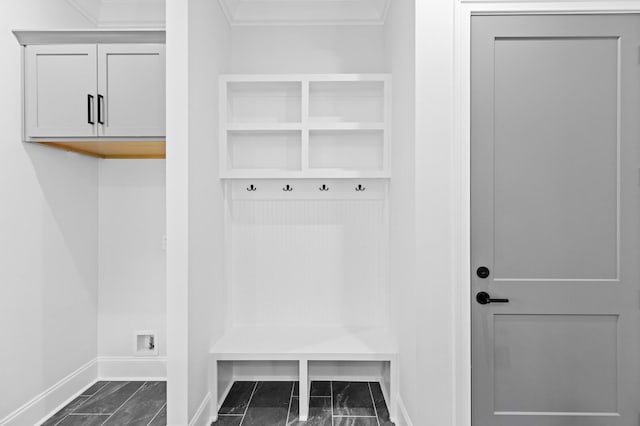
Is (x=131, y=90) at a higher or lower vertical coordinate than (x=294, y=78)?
lower

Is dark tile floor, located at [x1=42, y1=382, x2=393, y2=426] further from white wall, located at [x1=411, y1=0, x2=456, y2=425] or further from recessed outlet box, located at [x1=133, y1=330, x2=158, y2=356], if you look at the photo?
white wall, located at [x1=411, y1=0, x2=456, y2=425]

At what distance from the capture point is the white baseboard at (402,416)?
205 centimetres

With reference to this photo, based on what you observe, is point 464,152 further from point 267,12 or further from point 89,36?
point 89,36

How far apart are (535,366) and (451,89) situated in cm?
135

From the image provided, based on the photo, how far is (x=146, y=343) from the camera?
9.26 ft

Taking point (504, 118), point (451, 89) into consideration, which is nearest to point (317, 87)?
point (451, 89)

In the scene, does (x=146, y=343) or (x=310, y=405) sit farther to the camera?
(x=146, y=343)

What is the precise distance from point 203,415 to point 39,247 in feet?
4.39

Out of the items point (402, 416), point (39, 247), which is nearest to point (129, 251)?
point (39, 247)

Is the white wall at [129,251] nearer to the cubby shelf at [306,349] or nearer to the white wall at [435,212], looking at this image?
the cubby shelf at [306,349]

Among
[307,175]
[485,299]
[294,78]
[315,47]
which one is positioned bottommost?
[485,299]

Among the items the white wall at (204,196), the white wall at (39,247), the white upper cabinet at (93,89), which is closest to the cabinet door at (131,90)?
the white upper cabinet at (93,89)

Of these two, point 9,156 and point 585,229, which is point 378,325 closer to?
point 585,229

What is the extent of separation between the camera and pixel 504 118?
1836 millimetres
